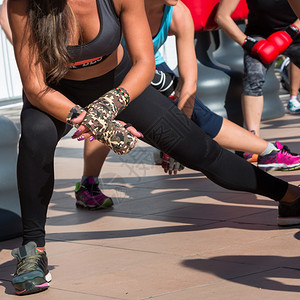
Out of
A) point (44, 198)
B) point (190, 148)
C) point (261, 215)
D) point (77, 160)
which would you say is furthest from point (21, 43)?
point (77, 160)

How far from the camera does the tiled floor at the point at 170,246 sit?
2.91 meters

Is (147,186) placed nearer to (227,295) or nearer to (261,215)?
(261,215)

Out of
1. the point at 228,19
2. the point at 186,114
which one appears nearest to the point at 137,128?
the point at 186,114

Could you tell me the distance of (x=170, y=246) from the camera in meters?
3.59

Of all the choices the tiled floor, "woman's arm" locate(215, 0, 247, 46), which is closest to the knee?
the tiled floor

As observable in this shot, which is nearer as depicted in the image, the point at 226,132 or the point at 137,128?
the point at 137,128

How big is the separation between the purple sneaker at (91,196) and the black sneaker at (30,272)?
4.79ft

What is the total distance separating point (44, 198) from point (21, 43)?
682mm

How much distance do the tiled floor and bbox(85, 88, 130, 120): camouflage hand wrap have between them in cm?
71

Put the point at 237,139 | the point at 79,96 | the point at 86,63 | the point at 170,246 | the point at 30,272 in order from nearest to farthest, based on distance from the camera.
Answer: the point at 30,272 → the point at 86,63 → the point at 79,96 → the point at 170,246 → the point at 237,139

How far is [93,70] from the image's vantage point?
3.28 meters

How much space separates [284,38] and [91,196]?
231cm

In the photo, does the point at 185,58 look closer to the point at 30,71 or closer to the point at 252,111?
the point at 30,71

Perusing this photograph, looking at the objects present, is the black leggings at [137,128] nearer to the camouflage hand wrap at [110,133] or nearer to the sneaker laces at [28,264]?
the sneaker laces at [28,264]
